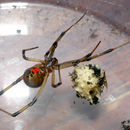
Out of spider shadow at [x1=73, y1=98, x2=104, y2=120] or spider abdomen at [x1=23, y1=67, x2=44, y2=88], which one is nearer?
spider abdomen at [x1=23, y1=67, x2=44, y2=88]

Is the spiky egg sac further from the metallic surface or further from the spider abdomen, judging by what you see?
the metallic surface

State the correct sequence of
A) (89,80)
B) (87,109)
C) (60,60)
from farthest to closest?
(60,60) < (87,109) < (89,80)

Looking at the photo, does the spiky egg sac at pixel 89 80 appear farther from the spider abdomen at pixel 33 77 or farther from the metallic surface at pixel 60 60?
the metallic surface at pixel 60 60

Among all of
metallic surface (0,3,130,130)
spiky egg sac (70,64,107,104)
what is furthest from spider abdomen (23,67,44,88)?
metallic surface (0,3,130,130)

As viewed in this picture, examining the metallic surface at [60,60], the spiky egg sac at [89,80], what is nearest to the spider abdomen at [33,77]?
the spiky egg sac at [89,80]

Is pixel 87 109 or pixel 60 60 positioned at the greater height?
pixel 60 60

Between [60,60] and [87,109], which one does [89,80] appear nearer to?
[87,109]

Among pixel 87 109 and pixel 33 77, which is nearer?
pixel 33 77

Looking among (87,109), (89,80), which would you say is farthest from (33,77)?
(87,109)
